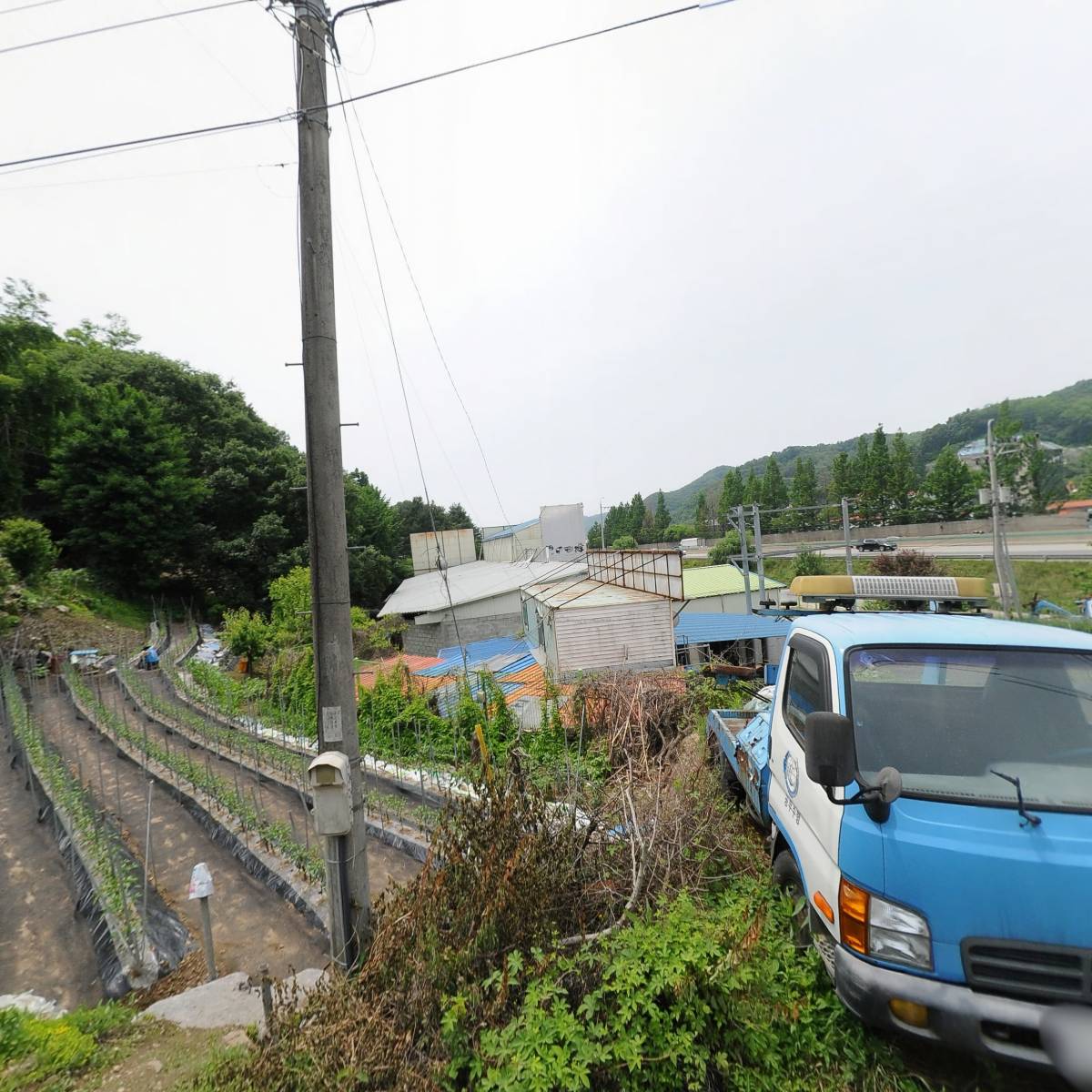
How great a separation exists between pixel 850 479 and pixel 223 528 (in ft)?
171

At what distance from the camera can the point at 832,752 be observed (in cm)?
243

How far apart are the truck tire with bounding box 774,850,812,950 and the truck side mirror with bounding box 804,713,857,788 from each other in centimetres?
96

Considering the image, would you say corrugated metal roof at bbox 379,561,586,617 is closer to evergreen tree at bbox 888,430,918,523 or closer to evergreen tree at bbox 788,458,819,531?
evergreen tree at bbox 888,430,918,523

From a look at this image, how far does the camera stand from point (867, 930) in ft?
7.57

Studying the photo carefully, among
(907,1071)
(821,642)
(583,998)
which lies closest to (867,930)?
(907,1071)

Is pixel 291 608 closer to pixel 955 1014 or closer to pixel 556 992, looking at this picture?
pixel 556 992

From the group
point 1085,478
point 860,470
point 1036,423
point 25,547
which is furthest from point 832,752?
point 1036,423

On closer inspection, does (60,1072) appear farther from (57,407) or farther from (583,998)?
(57,407)

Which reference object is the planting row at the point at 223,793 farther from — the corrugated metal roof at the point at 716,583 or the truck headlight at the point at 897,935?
the corrugated metal roof at the point at 716,583

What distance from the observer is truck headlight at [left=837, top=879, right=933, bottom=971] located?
87.7 inches

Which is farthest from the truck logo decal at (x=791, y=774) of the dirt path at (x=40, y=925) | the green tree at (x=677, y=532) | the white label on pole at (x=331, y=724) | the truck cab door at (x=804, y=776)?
the green tree at (x=677, y=532)

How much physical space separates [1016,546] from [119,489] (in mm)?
50888

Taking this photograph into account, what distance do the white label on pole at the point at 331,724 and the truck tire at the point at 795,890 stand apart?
2.77 meters

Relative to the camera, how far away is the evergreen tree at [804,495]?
62.3 meters
